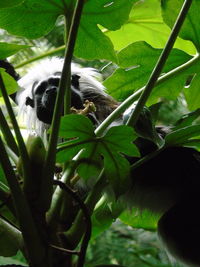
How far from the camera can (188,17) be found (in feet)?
3.46

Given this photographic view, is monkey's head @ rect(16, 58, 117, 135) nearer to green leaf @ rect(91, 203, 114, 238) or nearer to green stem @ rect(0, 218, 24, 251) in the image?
green leaf @ rect(91, 203, 114, 238)

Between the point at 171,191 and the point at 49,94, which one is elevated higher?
the point at 49,94

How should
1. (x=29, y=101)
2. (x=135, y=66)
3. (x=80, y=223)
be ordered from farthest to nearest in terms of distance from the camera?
1. (x=29, y=101)
2. (x=135, y=66)
3. (x=80, y=223)

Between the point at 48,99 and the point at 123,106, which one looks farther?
the point at 48,99

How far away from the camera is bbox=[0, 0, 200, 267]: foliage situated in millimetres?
722

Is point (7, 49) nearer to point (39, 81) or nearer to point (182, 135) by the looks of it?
point (182, 135)

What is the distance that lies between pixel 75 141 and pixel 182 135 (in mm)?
229

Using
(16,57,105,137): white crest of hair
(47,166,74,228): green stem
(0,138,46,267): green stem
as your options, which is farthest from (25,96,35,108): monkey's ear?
(0,138,46,267): green stem

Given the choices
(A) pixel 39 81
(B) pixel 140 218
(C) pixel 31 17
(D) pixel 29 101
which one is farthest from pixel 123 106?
(A) pixel 39 81

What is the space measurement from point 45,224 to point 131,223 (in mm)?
860

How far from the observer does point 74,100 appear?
202 centimetres

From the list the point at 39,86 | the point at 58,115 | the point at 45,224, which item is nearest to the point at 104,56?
the point at 58,115

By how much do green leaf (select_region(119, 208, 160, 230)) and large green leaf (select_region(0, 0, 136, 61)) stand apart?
2.36ft

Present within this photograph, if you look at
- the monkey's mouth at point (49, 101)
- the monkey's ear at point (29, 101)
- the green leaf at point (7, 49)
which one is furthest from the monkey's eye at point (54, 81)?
the green leaf at point (7, 49)
